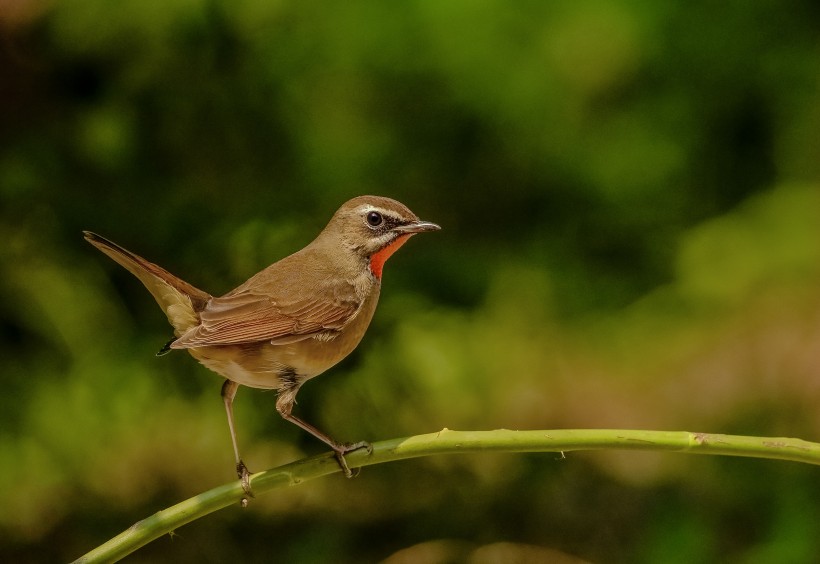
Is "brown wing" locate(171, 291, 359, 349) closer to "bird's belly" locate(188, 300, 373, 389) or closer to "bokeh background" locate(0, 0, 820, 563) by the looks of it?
"bird's belly" locate(188, 300, 373, 389)

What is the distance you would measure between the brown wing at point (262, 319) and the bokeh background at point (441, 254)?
71 cm

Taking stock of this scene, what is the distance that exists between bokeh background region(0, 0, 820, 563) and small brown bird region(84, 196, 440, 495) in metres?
0.69

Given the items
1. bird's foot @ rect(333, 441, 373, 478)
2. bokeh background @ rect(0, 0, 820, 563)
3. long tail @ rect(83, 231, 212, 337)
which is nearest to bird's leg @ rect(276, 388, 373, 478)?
bird's foot @ rect(333, 441, 373, 478)

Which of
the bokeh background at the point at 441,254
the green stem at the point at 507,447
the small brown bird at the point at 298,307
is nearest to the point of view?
the green stem at the point at 507,447

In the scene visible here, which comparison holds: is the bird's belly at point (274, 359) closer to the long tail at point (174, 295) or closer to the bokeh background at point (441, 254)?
the long tail at point (174, 295)

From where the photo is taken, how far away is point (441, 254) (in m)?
2.10

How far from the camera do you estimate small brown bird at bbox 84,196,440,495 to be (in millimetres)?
964

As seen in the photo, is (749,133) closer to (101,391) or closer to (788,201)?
(788,201)

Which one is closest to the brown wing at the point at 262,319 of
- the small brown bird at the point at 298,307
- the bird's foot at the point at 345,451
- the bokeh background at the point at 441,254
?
the small brown bird at the point at 298,307

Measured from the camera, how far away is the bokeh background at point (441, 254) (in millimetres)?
1882

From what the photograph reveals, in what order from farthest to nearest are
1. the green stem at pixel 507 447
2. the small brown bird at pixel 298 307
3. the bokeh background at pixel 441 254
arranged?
1. the bokeh background at pixel 441 254
2. the small brown bird at pixel 298 307
3. the green stem at pixel 507 447

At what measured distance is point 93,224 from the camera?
1.91 meters

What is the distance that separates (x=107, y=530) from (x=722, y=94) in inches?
64.6

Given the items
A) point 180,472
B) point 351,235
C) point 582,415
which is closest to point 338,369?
point 180,472
